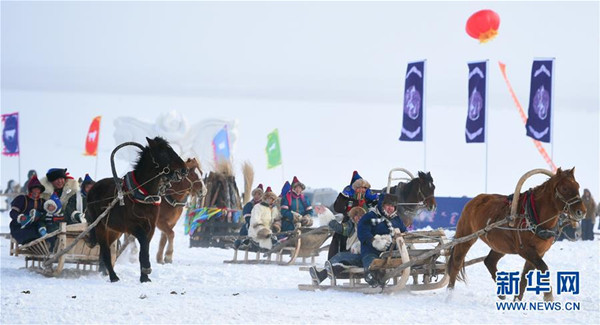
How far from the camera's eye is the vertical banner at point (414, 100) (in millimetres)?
30750

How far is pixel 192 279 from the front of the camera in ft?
47.5

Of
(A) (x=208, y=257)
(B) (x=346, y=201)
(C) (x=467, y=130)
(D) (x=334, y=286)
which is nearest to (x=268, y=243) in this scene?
(A) (x=208, y=257)

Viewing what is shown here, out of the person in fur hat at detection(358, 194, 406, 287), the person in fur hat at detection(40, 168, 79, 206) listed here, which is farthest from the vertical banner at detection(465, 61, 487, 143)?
the person in fur hat at detection(358, 194, 406, 287)

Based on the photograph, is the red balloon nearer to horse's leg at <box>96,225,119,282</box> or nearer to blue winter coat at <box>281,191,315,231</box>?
blue winter coat at <box>281,191,315,231</box>

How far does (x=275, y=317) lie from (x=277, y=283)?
4.25 metres

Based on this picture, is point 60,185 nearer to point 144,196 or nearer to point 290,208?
point 144,196

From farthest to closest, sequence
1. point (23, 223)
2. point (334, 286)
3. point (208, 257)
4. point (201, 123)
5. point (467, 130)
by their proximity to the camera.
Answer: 1. point (201, 123)
2. point (467, 130)
3. point (208, 257)
4. point (23, 223)
5. point (334, 286)

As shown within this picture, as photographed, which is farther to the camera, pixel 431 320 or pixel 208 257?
pixel 208 257

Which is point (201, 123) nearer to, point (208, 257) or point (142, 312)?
point (208, 257)

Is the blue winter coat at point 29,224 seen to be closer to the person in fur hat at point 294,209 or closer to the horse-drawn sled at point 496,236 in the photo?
the horse-drawn sled at point 496,236

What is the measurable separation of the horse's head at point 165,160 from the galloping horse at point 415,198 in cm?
538

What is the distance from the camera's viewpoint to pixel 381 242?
493 inches

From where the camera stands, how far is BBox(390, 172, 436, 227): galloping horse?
18391 mm

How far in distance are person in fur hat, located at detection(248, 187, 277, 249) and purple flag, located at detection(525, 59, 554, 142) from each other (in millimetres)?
12241
